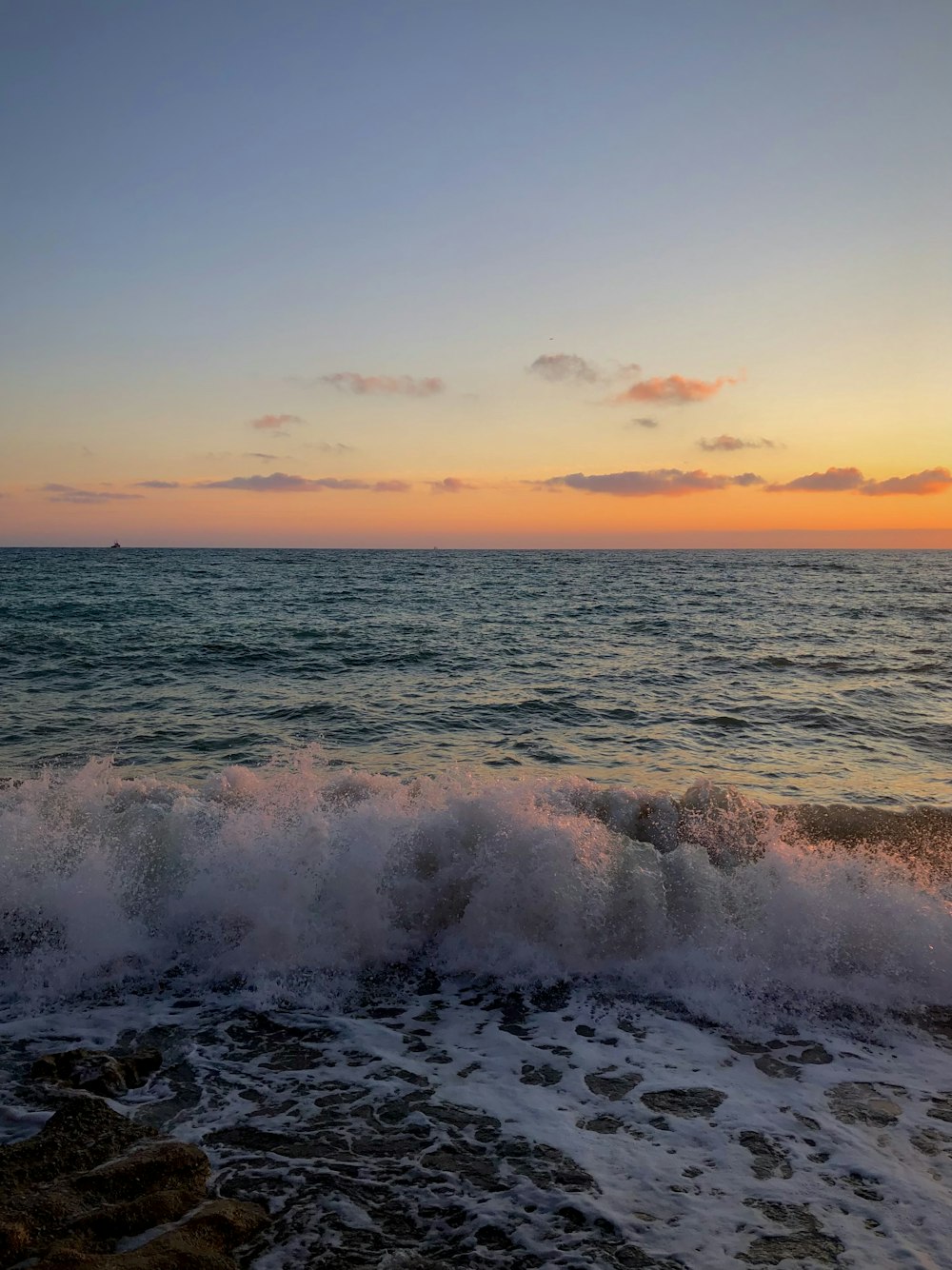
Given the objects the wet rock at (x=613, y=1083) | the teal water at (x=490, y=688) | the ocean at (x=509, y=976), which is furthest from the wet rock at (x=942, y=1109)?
the teal water at (x=490, y=688)

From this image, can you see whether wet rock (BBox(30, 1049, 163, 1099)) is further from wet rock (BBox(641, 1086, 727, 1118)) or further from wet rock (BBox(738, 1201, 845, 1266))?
wet rock (BBox(738, 1201, 845, 1266))

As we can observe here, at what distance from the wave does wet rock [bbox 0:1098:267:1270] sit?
2059mm

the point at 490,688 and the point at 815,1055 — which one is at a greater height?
the point at 490,688

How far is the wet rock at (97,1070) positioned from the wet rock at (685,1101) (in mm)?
2999

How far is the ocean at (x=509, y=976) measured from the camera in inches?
A: 149

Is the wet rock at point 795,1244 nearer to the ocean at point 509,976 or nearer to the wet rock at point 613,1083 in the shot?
the ocean at point 509,976

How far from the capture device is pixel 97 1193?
340cm

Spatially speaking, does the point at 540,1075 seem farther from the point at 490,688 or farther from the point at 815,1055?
the point at 490,688

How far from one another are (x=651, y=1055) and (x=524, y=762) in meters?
6.92

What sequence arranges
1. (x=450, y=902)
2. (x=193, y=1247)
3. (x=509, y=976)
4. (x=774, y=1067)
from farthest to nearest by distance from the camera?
1. (x=450, y=902)
2. (x=509, y=976)
3. (x=774, y=1067)
4. (x=193, y=1247)

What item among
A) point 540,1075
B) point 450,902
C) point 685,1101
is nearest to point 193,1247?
point 540,1075

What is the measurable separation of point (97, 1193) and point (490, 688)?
1450 cm

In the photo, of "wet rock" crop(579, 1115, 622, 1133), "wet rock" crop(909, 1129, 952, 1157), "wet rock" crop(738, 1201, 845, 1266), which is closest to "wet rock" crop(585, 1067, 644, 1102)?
"wet rock" crop(579, 1115, 622, 1133)

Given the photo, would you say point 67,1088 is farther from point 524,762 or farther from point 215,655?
point 215,655
